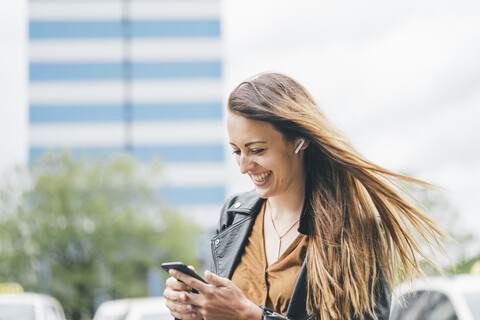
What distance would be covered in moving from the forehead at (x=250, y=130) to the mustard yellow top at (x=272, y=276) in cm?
39

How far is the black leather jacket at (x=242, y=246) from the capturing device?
2426 mm

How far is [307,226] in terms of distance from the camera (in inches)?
101

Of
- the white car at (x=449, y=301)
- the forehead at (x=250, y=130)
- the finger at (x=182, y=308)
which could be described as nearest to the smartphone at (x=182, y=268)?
the finger at (x=182, y=308)

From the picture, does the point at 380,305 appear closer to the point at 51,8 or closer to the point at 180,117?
the point at 180,117

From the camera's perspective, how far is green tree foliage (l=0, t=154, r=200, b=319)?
1147 inches

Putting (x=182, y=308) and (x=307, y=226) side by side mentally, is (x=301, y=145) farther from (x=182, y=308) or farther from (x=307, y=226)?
(x=182, y=308)

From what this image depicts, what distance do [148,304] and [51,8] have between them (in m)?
45.5

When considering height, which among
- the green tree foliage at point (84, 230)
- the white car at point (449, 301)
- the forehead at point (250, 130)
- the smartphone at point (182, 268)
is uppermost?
the forehead at point (250, 130)

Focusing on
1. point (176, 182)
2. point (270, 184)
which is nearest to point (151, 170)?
point (176, 182)

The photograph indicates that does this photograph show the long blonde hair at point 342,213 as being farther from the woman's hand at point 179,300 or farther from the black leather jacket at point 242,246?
the woman's hand at point 179,300

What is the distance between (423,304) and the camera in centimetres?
718

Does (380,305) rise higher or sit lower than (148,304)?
higher

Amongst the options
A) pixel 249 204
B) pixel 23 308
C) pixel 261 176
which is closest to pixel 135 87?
pixel 23 308

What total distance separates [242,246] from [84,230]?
2838cm
